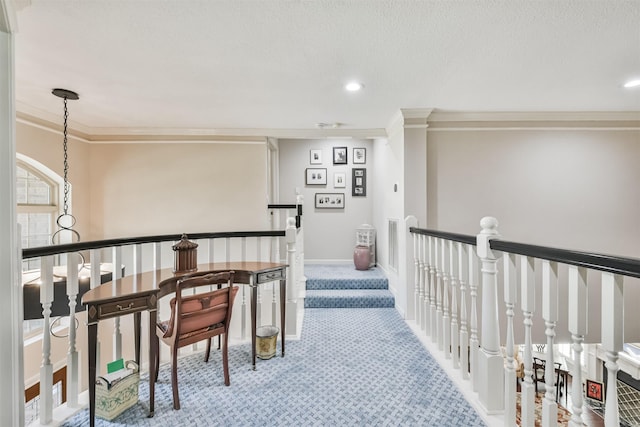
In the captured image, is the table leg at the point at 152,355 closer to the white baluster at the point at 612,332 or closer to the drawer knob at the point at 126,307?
the drawer knob at the point at 126,307

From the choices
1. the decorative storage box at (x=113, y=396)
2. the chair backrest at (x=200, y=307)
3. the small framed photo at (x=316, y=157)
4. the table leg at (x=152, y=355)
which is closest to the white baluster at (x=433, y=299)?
the chair backrest at (x=200, y=307)

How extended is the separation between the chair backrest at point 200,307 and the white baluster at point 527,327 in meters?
1.68

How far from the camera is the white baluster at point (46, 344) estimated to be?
168cm

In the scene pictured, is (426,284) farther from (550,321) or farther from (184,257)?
(184,257)

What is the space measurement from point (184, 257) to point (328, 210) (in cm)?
375

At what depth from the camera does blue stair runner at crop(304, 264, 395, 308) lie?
3.92m

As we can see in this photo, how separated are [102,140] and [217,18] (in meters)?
3.57

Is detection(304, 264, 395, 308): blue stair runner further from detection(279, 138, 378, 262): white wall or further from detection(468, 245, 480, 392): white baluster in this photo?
detection(468, 245, 480, 392): white baluster

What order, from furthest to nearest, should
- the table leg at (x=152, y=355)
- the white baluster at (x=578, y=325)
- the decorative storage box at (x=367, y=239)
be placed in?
the decorative storage box at (x=367, y=239)
the table leg at (x=152, y=355)
the white baluster at (x=578, y=325)

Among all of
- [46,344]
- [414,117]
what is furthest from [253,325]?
[414,117]

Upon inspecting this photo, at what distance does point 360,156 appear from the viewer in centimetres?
582

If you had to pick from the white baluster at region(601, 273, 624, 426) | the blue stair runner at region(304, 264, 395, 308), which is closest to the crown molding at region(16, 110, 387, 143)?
the blue stair runner at region(304, 264, 395, 308)

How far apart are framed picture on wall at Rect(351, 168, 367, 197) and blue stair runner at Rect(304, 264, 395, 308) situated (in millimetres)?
1428

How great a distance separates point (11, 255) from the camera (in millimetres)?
1266
